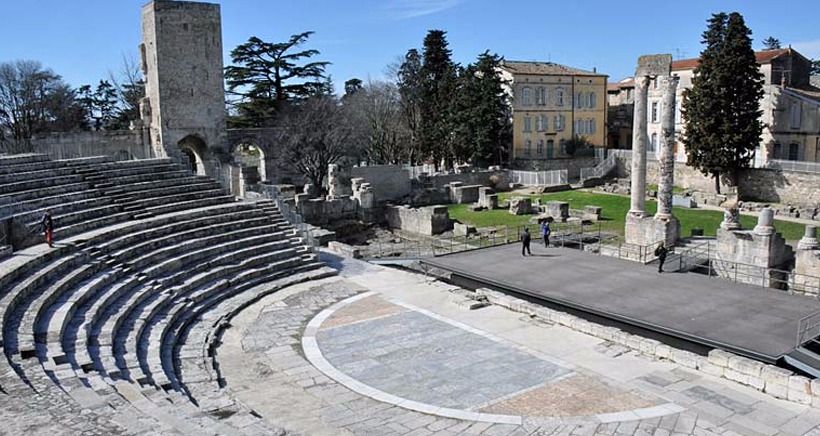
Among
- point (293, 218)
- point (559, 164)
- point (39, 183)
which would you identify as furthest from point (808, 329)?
point (559, 164)

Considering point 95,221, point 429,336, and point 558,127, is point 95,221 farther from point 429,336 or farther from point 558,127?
point 558,127

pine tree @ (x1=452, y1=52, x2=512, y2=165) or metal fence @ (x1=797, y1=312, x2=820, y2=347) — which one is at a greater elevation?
pine tree @ (x1=452, y1=52, x2=512, y2=165)

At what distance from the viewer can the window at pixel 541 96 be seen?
52125 millimetres

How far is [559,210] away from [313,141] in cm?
1670

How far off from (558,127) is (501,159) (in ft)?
18.6

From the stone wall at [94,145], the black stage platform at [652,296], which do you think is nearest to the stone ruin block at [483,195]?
the black stage platform at [652,296]

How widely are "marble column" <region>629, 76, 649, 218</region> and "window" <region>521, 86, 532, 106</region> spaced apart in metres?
26.0

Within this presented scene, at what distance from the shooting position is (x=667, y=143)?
24.9 m

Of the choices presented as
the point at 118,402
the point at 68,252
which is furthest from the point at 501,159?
the point at 118,402

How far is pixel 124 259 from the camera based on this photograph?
1877 centimetres

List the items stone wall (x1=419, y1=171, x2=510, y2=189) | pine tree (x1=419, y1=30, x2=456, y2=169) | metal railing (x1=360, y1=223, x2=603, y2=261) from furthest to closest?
pine tree (x1=419, y1=30, x2=456, y2=169) < stone wall (x1=419, y1=171, x2=510, y2=189) < metal railing (x1=360, y1=223, x2=603, y2=261)

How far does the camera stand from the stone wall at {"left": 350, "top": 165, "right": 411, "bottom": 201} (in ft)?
137

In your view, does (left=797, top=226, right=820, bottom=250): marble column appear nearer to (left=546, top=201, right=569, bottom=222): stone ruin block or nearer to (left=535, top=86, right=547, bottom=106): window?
(left=546, top=201, right=569, bottom=222): stone ruin block

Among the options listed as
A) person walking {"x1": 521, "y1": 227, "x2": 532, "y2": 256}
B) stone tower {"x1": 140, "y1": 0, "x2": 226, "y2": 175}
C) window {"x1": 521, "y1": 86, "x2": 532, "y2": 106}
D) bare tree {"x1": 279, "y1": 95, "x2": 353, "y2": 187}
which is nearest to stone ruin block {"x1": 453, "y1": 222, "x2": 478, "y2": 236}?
person walking {"x1": 521, "y1": 227, "x2": 532, "y2": 256}
